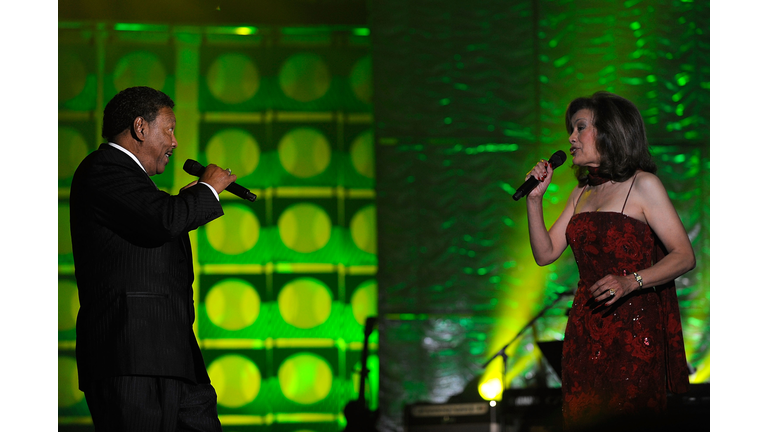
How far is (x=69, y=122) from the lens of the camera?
3.45m

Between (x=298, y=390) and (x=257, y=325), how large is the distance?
40 centimetres

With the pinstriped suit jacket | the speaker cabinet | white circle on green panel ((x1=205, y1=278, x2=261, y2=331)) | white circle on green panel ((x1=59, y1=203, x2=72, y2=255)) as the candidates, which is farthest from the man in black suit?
white circle on green panel ((x1=59, y1=203, x2=72, y2=255))

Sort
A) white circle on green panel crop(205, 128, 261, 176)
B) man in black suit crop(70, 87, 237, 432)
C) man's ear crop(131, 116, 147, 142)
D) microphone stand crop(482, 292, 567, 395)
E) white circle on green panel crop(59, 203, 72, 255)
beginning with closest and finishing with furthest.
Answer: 1. man in black suit crop(70, 87, 237, 432)
2. man's ear crop(131, 116, 147, 142)
3. microphone stand crop(482, 292, 567, 395)
4. white circle on green panel crop(59, 203, 72, 255)
5. white circle on green panel crop(205, 128, 261, 176)

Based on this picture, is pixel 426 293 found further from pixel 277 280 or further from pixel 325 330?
pixel 277 280

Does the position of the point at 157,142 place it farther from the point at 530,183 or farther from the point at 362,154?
the point at 362,154

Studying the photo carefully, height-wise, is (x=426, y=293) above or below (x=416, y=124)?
below

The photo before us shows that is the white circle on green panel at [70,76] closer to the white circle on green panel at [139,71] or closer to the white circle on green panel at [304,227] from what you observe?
the white circle on green panel at [139,71]

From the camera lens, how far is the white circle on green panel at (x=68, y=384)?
337cm

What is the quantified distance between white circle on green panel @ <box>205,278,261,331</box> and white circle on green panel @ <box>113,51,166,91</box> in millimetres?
1095

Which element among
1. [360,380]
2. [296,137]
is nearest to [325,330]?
[360,380]

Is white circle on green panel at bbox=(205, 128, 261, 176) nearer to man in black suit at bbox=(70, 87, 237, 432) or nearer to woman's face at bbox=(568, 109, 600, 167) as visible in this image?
man in black suit at bbox=(70, 87, 237, 432)

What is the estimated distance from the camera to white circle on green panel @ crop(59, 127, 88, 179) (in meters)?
3.42

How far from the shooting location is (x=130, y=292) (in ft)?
5.78

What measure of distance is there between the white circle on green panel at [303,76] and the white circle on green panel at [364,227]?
66 cm
